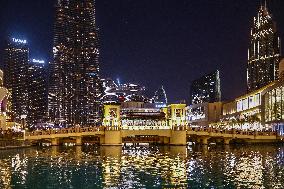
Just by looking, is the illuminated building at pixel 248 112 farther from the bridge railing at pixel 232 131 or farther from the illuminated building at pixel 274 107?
the bridge railing at pixel 232 131

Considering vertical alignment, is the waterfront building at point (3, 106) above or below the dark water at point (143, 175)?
above

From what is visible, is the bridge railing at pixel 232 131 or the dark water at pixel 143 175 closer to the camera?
the dark water at pixel 143 175

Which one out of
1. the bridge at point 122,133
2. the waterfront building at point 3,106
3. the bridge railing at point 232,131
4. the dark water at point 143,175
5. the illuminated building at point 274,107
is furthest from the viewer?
the illuminated building at point 274,107

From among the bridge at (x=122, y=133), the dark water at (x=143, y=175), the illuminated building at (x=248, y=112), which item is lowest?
the dark water at (x=143, y=175)

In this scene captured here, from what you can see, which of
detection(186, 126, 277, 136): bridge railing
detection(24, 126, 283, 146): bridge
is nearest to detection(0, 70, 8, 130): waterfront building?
detection(24, 126, 283, 146): bridge

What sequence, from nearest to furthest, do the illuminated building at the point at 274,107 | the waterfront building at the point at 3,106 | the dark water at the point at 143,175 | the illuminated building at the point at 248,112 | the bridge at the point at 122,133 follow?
the dark water at the point at 143,175 < the bridge at the point at 122,133 < the waterfront building at the point at 3,106 < the illuminated building at the point at 274,107 < the illuminated building at the point at 248,112

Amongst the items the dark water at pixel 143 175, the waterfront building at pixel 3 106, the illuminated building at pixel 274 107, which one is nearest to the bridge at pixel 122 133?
the illuminated building at pixel 274 107

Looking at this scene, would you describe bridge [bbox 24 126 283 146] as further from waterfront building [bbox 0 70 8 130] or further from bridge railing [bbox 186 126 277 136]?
waterfront building [bbox 0 70 8 130]

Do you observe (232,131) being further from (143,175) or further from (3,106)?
(143,175)

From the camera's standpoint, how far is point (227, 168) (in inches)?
1994

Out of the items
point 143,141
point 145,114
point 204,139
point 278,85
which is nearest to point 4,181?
point 204,139

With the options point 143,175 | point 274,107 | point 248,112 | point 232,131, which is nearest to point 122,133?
point 232,131

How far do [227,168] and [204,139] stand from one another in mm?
59696

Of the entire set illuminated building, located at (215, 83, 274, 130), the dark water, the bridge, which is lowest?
the dark water
